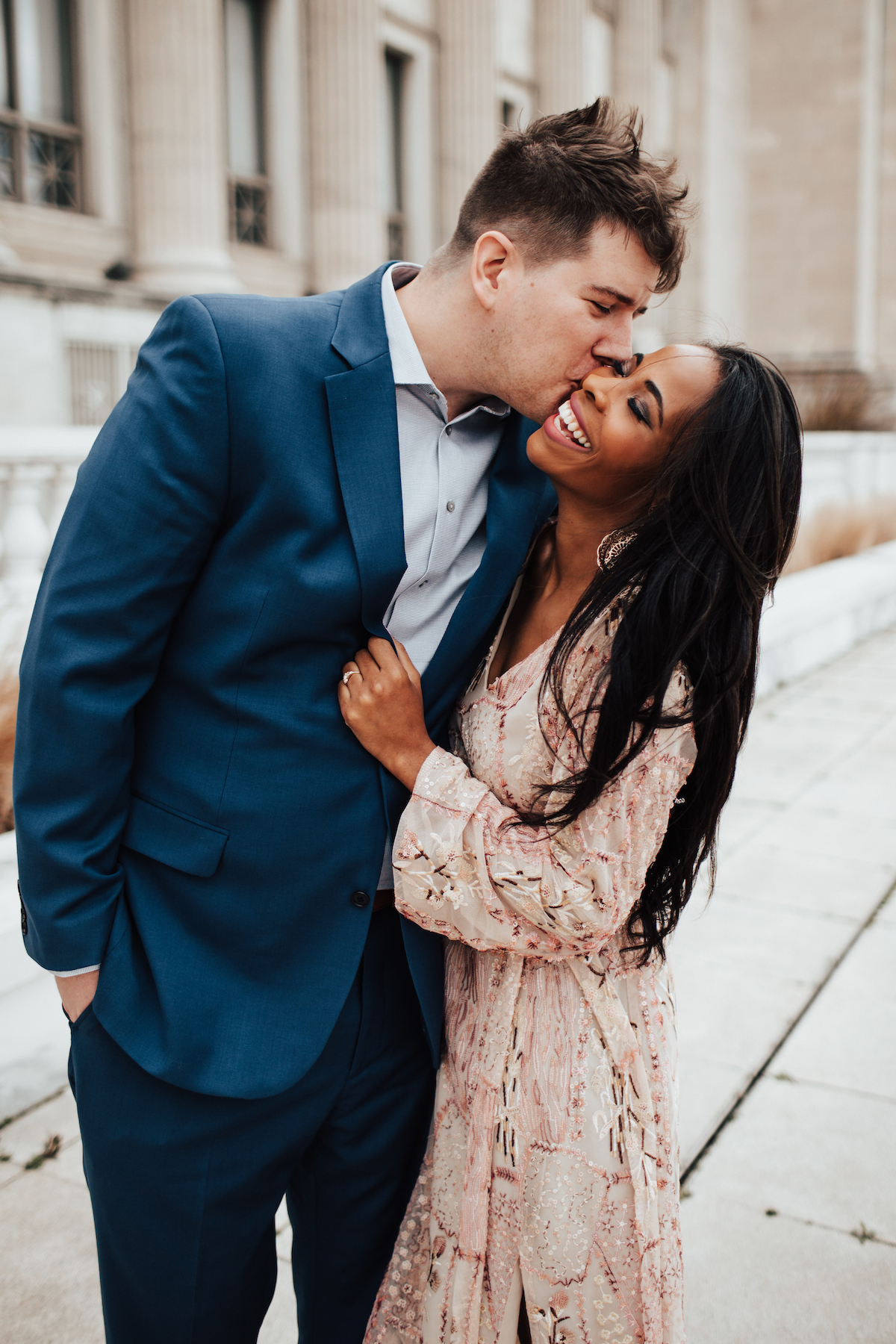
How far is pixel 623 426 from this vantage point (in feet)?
5.43

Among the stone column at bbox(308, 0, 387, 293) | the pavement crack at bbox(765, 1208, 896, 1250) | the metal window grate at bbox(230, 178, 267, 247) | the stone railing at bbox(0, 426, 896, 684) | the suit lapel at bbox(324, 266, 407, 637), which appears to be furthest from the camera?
the metal window grate at bbox(230, 178, 267, 247)

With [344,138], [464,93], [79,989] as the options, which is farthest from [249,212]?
[79,989]

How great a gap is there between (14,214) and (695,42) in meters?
15.1

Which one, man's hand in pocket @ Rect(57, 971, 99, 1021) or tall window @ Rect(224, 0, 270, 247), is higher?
tall window @ Rect(224, 0, 270, 247)

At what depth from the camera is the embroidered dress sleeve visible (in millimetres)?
1570

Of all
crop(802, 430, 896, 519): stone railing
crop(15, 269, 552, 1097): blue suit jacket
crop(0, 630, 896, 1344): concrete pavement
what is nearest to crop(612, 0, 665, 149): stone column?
crop(802, 430, 896, 519): stone railing

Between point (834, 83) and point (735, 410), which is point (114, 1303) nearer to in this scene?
point (735, 410)

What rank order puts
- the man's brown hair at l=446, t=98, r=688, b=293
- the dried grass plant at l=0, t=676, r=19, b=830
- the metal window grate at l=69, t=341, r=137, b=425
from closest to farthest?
the man's brown hair at l=446, t=98, r=688, b=293 → the dried grass plant at l=0, t=676, r=19, b=830 → the metal window grate at l=69, t=341, r=137, b=425

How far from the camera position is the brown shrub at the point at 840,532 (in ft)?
35.7

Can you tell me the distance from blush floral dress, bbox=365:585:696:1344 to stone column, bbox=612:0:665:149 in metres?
18.4

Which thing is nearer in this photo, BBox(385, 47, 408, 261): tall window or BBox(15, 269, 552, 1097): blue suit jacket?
BBox(15, 269, 552, 1097): blue suit jacket

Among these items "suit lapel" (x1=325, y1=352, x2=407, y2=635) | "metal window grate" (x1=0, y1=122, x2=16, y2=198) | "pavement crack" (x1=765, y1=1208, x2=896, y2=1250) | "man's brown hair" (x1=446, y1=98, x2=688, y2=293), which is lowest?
"pavement crack" (x1=765, y1=1208, x2=896, y2=1250)

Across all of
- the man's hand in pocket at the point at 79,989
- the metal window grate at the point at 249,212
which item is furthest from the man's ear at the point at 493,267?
the metal window grate at the point at 249,212

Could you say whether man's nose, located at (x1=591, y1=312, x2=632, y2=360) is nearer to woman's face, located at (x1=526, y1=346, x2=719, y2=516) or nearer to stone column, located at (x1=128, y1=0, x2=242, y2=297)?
woman's face, located at (x1=526, y1=346, x2=719, y2=516)
